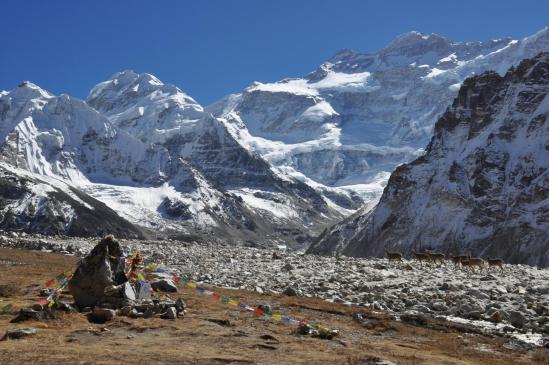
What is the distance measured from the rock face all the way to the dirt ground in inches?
3268

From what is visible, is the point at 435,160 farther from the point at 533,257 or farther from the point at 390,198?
the point at 533,257

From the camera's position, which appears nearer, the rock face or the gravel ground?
the gravel ground

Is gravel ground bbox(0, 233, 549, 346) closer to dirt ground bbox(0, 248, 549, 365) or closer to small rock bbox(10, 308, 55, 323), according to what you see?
dirt ground bbox(0, 248, 549, 365)

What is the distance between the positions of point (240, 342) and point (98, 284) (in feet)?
18.9

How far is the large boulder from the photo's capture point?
2158 centimetres

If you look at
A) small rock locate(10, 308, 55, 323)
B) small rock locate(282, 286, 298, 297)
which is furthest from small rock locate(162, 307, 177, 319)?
small rock locate(282, 286, 298, 297)

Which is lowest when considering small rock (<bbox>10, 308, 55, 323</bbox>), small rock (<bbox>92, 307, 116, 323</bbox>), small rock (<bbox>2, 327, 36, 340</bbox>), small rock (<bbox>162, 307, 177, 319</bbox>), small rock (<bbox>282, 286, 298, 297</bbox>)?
small rock (<bbox>2, 327, 36, 340</bbox>)

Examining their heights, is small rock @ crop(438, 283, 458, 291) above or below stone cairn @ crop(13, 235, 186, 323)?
above

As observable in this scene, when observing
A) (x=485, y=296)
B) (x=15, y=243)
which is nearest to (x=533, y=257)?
(x=15, y=243)

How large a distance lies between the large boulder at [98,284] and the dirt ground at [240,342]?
1.19 meters

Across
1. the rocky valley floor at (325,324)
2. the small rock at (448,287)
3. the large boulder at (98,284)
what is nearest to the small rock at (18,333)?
the rocky valley floor at (325,324)

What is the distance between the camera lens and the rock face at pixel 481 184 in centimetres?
11362

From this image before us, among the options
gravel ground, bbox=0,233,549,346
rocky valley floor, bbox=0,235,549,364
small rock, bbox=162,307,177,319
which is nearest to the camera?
rocky valley floor, bbox=0,235,549,364

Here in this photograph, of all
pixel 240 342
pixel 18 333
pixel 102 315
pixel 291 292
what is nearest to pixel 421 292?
pixel 291 292
